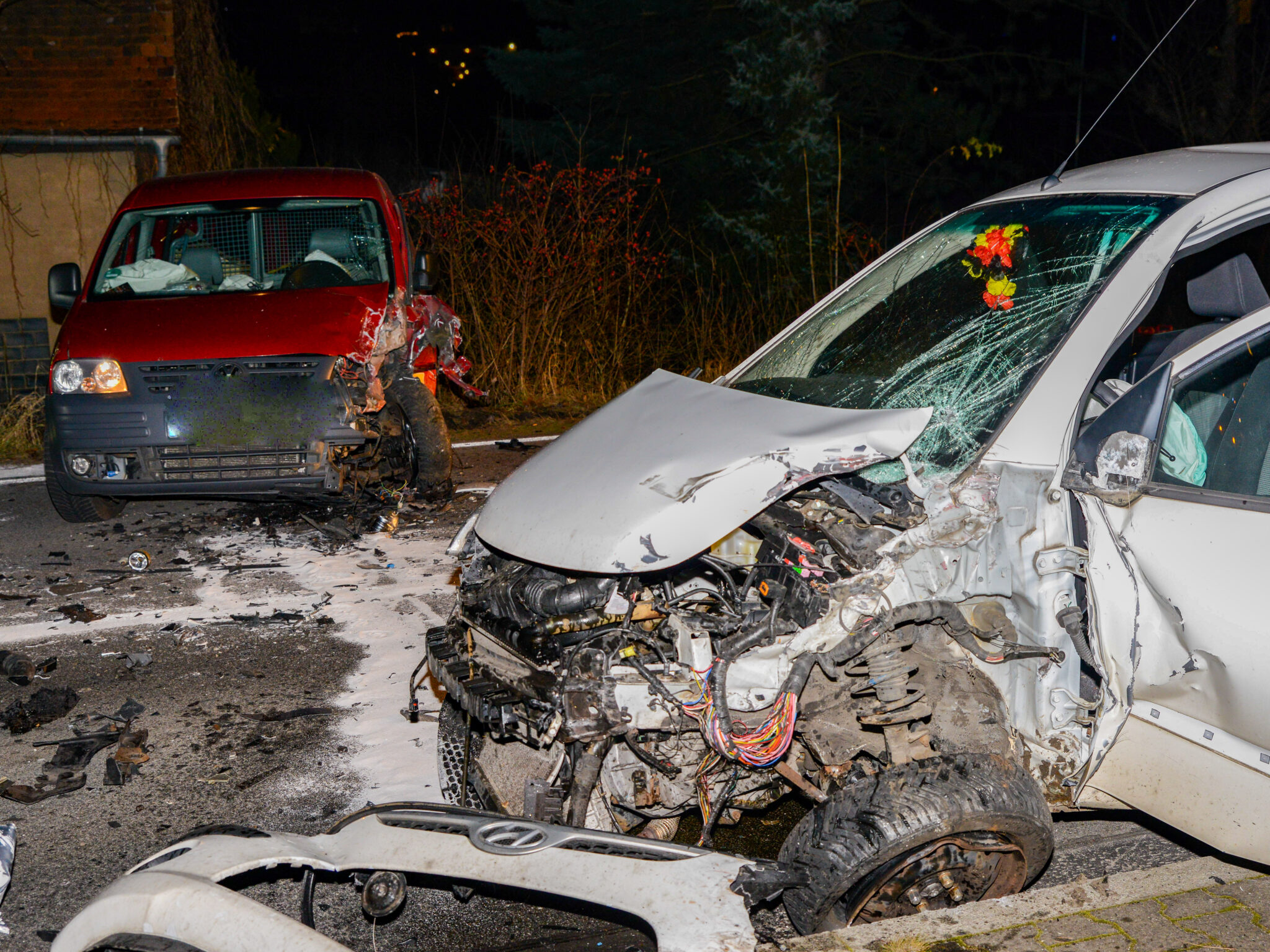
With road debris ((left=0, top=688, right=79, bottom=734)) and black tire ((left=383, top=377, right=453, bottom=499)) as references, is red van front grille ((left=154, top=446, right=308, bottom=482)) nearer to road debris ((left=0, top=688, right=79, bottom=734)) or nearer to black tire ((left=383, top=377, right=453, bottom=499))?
black tire ((left=383, top=377, right=453, bottom=499))

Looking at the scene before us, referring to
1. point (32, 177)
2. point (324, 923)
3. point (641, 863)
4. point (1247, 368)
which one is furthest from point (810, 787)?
point (32, 177)

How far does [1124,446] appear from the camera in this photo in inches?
102

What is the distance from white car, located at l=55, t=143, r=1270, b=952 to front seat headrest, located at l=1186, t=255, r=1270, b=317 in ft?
1.52

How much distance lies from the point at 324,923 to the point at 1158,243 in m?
2.97

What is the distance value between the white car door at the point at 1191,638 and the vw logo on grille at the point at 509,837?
4.64ft

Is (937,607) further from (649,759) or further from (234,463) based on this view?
(234,463)

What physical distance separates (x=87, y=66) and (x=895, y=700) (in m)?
12.2

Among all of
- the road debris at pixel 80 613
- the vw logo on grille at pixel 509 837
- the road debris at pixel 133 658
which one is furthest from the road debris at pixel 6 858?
the road debris at pixel 80 613

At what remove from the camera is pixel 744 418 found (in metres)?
3.14

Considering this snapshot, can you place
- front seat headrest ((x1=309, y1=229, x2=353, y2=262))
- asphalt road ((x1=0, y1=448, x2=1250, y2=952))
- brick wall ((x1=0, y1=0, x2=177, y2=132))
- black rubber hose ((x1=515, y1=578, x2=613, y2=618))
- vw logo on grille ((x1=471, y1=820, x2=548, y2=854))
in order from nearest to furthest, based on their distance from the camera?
vw logo on grille ((x1=471, y1=820, x2=548, y2=854)) → black rubber hose ((x1=515, y1=578, x2=613, y2=618)) → asphalt road ((x1=0, y1=448, x2=1250, y2=952)) → front seat headrest ((x1=309, y1=229, x2=353, y2=262)) → brick wall ((x1=0, y1=0, x2=177, y2=132))

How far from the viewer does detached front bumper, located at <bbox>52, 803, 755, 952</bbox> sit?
84.6 inches

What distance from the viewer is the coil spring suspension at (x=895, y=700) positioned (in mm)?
2764

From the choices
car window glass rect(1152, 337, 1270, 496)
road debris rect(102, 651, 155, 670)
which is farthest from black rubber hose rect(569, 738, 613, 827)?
road debris rect(102, 651, 155, 670)

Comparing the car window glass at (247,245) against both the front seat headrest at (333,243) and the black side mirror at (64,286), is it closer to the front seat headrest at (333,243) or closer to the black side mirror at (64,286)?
the front seat headrest at (333,243)
